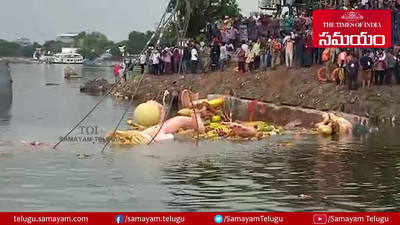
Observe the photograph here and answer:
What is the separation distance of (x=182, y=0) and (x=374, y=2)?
15918 millimetres

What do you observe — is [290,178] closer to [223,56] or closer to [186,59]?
A: [223,56]

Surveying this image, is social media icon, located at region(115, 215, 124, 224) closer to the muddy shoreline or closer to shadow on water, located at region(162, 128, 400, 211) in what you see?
shadow on water, located at region(162, 128, 400, 211)

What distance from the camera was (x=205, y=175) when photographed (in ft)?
50.6

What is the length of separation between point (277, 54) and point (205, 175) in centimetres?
1917

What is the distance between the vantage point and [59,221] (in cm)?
982

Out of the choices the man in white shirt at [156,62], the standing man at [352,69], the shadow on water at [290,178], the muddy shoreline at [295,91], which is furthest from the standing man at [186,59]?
the shadow on water at [290,178]

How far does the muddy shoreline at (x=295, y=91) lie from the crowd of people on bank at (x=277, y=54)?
0.50 metres

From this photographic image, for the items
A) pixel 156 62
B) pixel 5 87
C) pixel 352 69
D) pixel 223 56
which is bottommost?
pixel 5 87

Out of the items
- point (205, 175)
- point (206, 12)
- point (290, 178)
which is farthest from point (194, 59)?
Answer: point (206, 12)

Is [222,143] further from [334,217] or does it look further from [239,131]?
[334,217]

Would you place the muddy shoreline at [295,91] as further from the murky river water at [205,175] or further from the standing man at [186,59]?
the murky river water at [205,175]

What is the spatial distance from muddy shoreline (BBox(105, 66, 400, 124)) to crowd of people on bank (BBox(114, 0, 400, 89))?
497 mm

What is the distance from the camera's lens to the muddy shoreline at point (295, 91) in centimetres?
2761

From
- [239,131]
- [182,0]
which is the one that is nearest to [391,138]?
[239,131]
